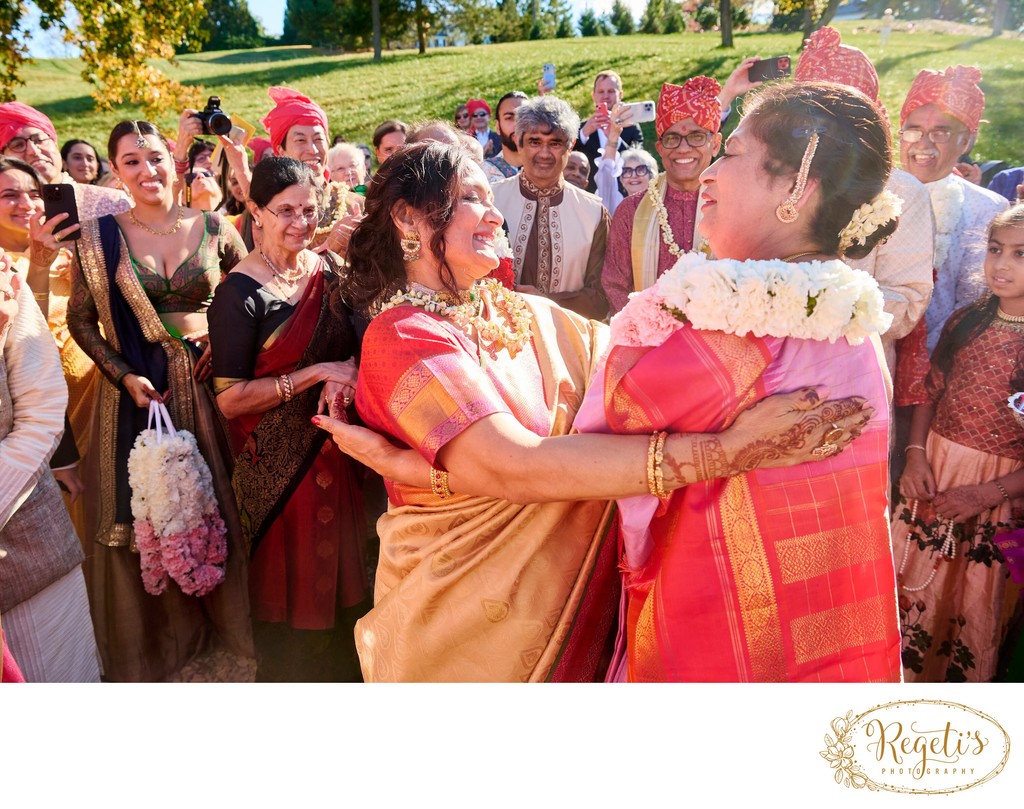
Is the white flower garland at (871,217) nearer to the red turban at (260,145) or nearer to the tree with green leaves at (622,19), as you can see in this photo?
the tree with green leaves at (622,19)

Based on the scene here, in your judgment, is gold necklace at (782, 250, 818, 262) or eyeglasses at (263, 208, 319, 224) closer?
gold necklace at (782, 250, 818, 262)

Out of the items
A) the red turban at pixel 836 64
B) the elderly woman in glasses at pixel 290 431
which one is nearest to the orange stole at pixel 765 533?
the elderly woman in glasses at pixel 290 431

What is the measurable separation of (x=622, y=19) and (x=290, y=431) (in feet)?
8.05

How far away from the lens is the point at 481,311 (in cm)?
197

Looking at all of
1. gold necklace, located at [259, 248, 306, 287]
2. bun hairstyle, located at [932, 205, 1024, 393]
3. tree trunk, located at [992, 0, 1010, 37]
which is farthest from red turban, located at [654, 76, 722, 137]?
gold necklace, located at [259, 248, 306, 287]

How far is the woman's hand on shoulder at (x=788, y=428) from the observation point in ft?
4.59

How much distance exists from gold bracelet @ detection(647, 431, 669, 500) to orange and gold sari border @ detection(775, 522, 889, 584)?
0.26 metres

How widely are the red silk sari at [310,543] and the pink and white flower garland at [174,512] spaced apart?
6.2 inches

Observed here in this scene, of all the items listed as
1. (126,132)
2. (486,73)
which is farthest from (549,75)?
(126,132)

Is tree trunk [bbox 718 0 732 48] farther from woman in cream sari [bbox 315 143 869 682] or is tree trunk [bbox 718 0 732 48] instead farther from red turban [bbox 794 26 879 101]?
woman in cream sari [bbox 315 143 869 682]

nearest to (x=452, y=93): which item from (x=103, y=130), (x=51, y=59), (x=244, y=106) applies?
(x=244, y=106)

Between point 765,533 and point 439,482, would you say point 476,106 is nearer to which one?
point 439,482
